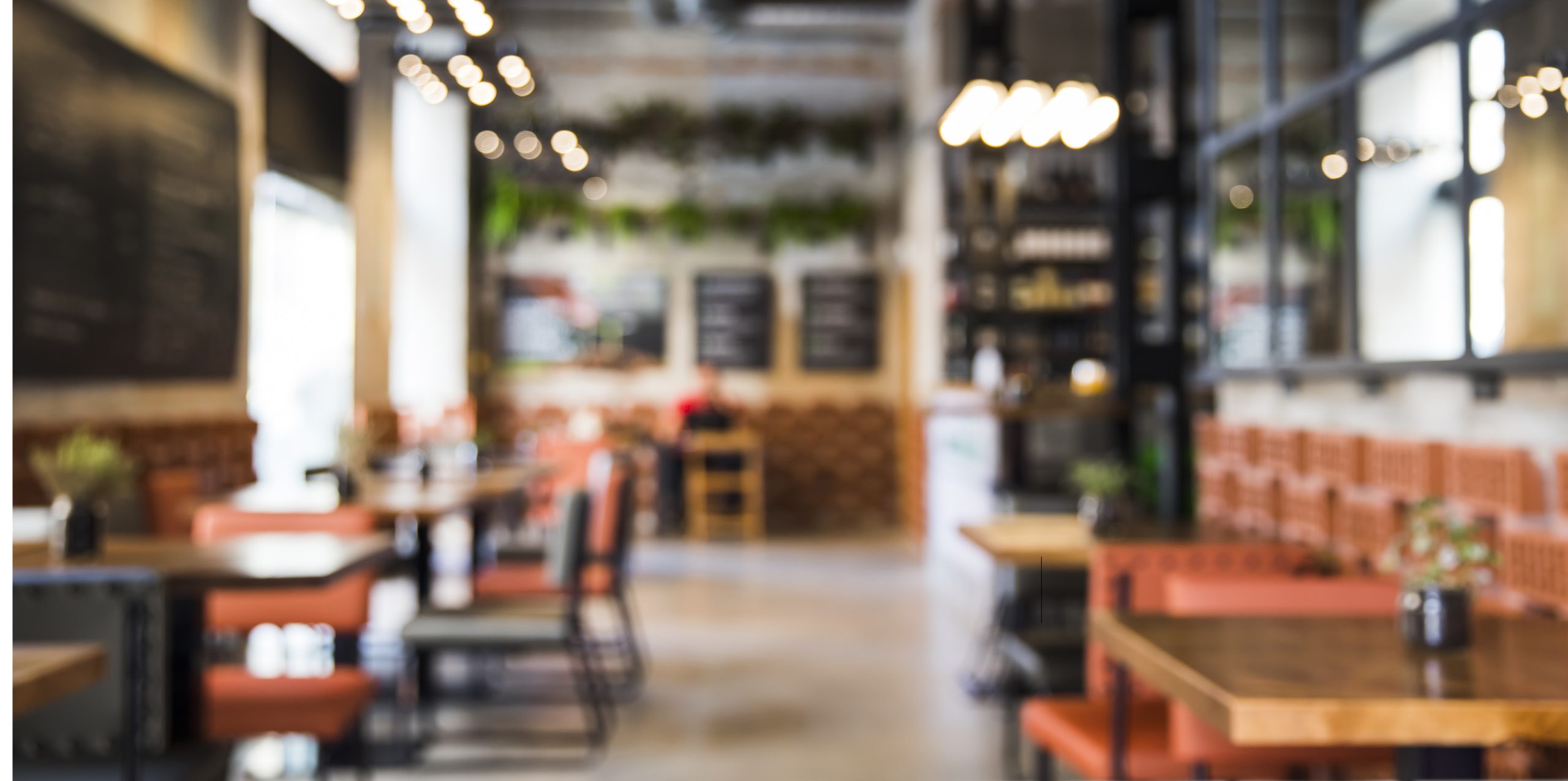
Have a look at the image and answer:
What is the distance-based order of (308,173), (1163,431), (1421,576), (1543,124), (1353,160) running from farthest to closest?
(308,173)
(1163,431)
(1353,160)
(1543,124)
(1421,576)

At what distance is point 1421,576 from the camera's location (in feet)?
7.17

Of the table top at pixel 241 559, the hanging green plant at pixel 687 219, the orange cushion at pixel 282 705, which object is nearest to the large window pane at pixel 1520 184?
the table top at pixel 241 559

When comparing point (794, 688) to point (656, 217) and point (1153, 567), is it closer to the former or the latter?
point (1153, 567)

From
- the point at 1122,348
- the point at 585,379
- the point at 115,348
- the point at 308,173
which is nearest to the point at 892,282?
the point at 585,379

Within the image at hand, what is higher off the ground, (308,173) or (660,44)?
(660,44)

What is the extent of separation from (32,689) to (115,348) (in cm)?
420

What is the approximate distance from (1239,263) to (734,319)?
770 centimetres

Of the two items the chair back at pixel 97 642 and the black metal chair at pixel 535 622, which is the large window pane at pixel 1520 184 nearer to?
the black metal chair at pixel 535 622

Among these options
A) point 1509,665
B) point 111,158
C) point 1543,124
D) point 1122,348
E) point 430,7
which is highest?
point 430,7

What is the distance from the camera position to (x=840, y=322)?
12.1 metres

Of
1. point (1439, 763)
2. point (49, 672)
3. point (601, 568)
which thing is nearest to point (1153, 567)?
point (1439, 763)

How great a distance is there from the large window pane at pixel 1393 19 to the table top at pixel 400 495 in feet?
10.9

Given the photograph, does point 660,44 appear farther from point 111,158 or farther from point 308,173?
point 111,158

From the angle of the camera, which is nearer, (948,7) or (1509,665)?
(1509,665)
